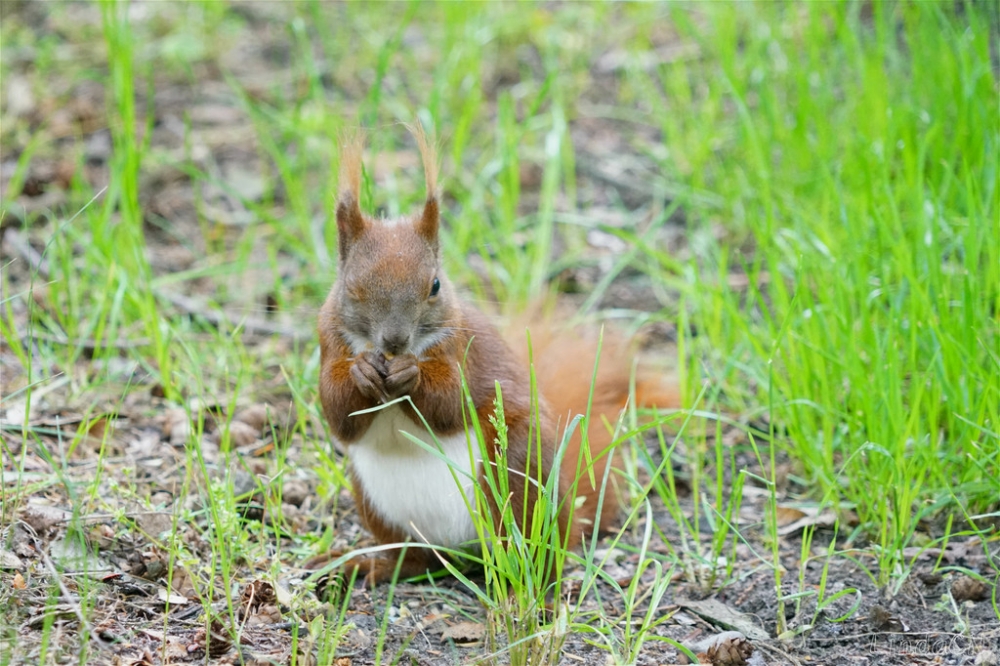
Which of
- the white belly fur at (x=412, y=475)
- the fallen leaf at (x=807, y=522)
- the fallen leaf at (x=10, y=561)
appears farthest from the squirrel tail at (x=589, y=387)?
the fallen leaf at (x=10, y=561)

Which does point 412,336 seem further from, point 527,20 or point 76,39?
point 76,39

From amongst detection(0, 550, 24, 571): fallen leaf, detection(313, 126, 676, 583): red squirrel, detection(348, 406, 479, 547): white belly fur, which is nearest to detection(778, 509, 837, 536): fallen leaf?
detection(313, 126, 676, 583): red squirrel

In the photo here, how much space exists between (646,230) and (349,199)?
73.8 inches

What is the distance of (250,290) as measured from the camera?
3.77 meters

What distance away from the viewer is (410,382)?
2.23 metres

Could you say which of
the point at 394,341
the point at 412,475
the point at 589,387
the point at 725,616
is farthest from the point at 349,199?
the point at 725,616

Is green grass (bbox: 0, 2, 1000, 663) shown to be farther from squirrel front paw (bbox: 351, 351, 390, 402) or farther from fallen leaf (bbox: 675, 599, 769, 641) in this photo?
squirrel front paw (bbox: 351, 351, 390, 402)

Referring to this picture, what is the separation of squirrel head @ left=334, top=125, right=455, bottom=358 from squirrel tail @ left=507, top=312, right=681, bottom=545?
13.7 inches

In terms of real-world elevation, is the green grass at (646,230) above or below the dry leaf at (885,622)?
above

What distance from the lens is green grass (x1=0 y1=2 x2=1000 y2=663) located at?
2.45m

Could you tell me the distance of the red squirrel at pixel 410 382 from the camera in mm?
2258

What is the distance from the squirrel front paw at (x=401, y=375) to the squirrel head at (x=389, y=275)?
3cm

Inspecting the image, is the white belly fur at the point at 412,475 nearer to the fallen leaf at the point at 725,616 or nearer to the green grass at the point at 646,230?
the green grass at the point at 646,230

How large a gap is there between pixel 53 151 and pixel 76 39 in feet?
3.19
